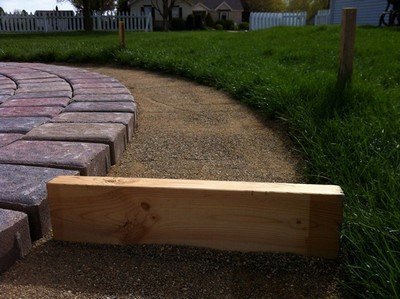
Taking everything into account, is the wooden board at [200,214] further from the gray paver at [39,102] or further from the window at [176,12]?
the window at [176,12]

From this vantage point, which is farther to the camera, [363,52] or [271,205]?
[363,52]

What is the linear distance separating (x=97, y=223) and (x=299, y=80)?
2701 mm

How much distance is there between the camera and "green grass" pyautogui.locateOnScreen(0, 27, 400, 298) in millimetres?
1383

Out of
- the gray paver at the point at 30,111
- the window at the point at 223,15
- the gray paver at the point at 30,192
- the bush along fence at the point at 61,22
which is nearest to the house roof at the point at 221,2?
the window at the point at 223,15

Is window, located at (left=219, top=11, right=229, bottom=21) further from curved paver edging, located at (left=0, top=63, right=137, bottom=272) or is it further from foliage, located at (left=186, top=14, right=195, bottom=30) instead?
curved paver edging, located at (left=0, top=63, right=137, bottom=272)

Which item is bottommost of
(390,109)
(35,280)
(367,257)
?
(35,280)

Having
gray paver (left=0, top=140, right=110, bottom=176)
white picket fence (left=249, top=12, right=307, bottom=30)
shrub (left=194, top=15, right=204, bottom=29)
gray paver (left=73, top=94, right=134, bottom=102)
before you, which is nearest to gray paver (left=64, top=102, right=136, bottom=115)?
gray paver (left=73, top=94, right=134, bottom=102)

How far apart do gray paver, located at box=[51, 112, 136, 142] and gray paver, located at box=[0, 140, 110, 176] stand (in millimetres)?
466

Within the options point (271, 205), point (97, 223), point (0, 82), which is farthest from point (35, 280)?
point (0, 82)

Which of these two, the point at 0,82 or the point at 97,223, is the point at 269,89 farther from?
the point at 0,82

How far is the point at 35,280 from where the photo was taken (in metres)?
1.42

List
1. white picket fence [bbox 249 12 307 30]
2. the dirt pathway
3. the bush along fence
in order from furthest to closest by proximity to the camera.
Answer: white picket fence [bbox 249 12 307 30]
the bush along fence
the dirt pathway

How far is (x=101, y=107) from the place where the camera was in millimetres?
3080

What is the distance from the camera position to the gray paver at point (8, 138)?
2.29m
